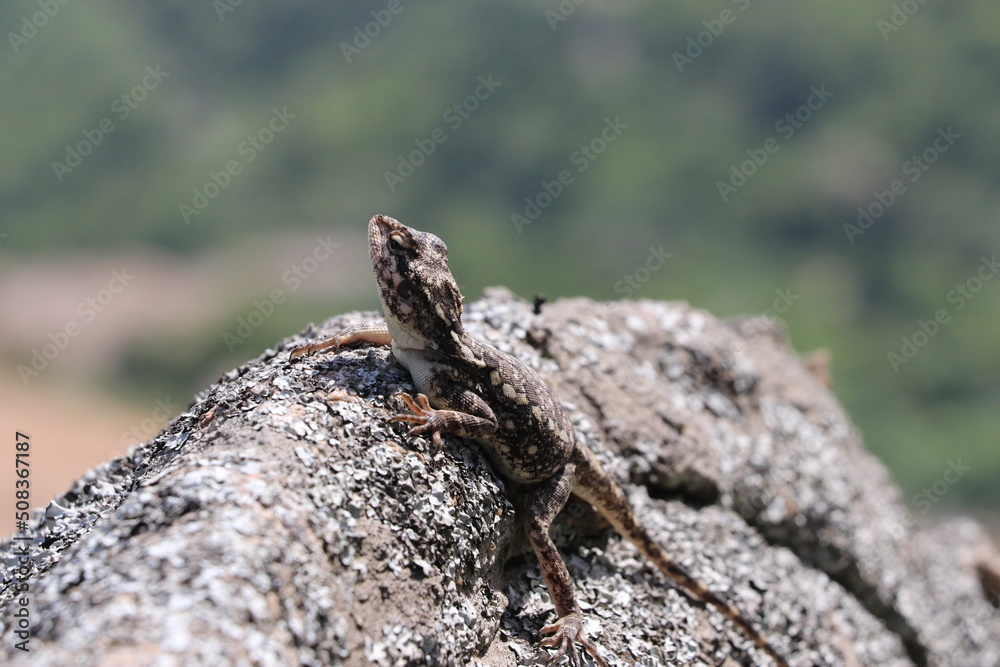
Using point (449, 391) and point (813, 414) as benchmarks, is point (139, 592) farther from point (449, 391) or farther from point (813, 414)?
point (813, 414)

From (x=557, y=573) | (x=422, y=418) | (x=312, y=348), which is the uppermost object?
(x=312, y=348)

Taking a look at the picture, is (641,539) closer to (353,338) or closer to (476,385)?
(476,385)

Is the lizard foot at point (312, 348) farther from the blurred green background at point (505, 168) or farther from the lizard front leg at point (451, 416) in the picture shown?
the blurred green background at point (505, 168)

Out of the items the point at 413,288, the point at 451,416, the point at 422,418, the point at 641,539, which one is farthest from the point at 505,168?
the point at 422,418

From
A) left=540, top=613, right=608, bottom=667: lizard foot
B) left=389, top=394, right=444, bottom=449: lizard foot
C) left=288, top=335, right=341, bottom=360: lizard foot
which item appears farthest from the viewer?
left=288, top=335, right=341, bottom=360: lizard foot

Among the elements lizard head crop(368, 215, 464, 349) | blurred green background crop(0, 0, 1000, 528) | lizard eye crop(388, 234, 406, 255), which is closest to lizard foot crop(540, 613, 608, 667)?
lizard head crop(368, 215, 464, 349)

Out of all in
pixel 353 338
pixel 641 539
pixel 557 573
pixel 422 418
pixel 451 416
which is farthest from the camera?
pixel 641 539

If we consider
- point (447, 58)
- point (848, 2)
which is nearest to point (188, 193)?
point (447, 58)

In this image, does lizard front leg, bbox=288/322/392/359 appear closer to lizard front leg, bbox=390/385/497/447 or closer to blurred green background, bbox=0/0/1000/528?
lizard front leg, bbox=390/385/497/447
